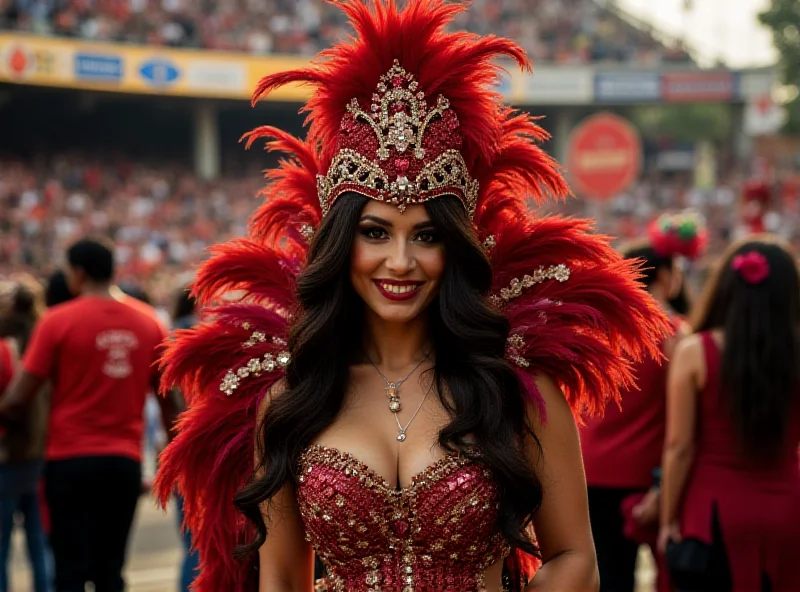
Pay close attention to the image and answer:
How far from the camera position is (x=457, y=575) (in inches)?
110

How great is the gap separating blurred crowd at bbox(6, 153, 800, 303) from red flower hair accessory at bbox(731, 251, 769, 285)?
15140 mm

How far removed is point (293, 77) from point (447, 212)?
560 millimetres

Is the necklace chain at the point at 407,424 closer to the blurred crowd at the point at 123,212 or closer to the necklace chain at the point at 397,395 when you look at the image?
the necklace chain at the point at 397,395

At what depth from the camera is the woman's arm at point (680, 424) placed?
4.30m

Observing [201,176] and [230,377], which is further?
[201,176]

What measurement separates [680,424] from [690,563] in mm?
504

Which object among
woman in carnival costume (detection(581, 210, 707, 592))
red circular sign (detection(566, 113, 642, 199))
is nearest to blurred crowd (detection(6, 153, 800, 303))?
red circular sign (detection(566, 113, 642, 199))

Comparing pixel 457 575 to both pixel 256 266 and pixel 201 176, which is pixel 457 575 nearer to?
pixel 256 266

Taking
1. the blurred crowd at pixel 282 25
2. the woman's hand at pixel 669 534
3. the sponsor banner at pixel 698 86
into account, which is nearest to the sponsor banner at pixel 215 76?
the blurred crowd at pixel 282 25

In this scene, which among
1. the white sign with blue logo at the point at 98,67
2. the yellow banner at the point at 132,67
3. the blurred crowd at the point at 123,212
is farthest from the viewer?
the white sign with blue logo at the point at 98,67

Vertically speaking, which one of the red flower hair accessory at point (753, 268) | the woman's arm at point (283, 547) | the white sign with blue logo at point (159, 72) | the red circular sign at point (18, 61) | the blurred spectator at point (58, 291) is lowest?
the woman's arm at point (283, 547)

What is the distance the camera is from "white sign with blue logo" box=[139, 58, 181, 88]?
27625mm

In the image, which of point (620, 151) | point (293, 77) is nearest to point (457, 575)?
point (293, 77)

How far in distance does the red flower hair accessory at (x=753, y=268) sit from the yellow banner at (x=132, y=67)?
67.7 feet
